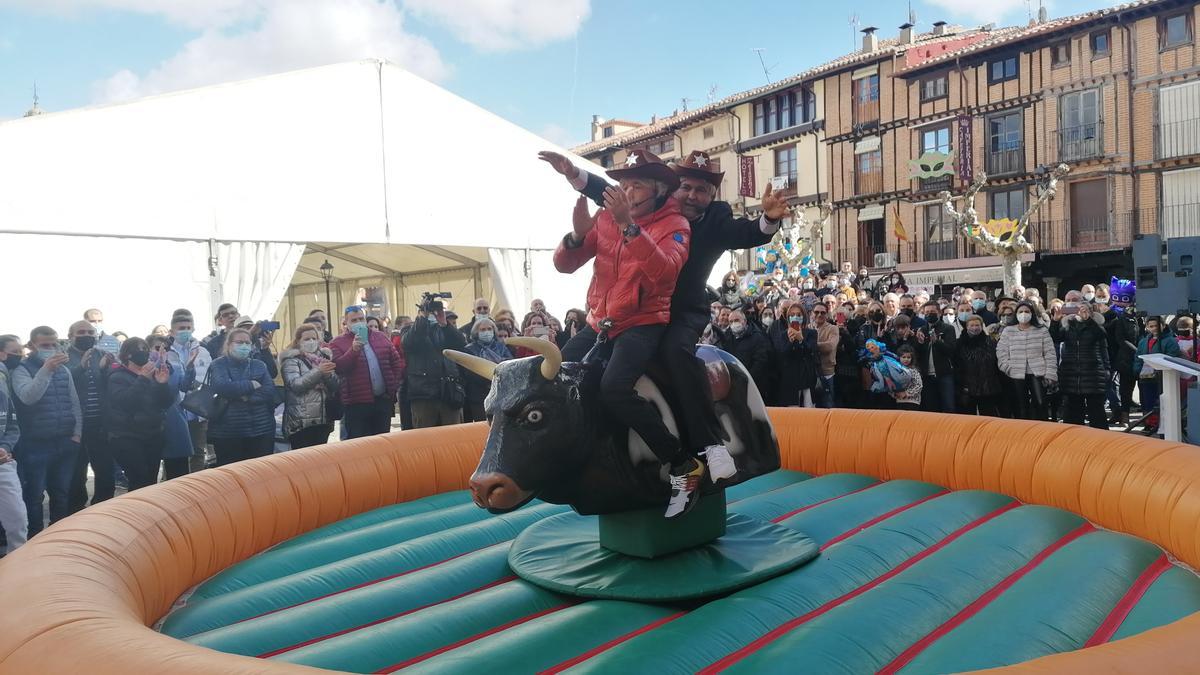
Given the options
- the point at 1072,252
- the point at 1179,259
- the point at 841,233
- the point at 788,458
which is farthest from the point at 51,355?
the point at 841,233

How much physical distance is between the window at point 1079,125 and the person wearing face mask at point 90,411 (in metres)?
25.5

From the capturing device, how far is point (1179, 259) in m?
7.05

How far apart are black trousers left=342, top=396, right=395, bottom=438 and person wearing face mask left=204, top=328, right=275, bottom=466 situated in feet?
3.28

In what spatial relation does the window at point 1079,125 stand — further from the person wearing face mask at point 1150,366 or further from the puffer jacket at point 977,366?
the puffer jacket at point 977,366

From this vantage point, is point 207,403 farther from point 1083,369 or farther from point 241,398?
point 1083,369

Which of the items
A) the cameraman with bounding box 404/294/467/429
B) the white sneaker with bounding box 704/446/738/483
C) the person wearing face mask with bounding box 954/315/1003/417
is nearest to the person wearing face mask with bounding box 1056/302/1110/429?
the person wearing face mask with bounding box 954/315/1003/417

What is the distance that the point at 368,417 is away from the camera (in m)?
7.34

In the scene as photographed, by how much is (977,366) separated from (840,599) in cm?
622

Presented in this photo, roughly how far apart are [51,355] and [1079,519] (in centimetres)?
650

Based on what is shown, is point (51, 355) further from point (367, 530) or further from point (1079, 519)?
point (1079, 519)

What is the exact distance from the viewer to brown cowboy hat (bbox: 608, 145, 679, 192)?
3.34 metres

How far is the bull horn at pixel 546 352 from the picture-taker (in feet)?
9.79

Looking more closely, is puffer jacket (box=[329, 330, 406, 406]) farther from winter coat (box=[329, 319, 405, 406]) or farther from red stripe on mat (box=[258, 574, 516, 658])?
red stripe on mat (box=[258, 574, 516, 658])

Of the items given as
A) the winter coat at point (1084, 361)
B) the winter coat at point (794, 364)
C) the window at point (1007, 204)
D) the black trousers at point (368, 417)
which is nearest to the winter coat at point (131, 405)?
the black trousers at point (368, 417)
